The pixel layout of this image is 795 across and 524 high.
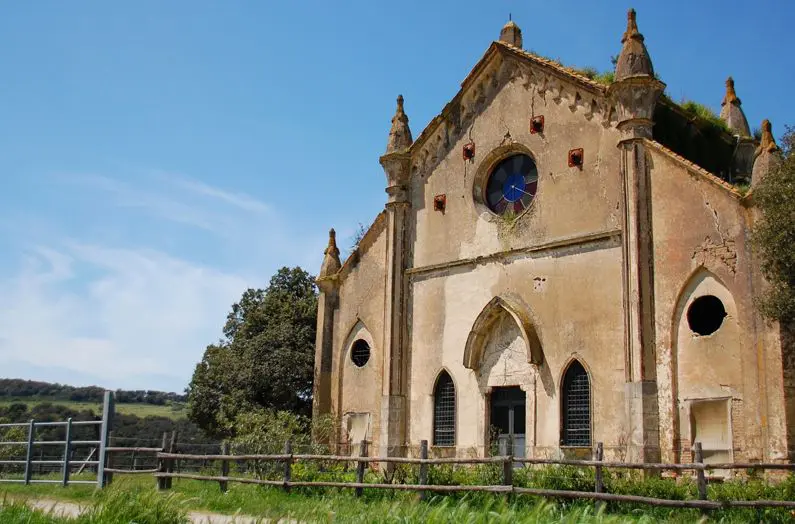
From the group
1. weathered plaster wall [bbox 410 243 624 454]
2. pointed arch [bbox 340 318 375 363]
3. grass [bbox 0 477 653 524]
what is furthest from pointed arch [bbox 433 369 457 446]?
grass [bbox 0 477 653 524]

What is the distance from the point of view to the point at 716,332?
17.7 m

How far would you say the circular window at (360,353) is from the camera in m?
25.7

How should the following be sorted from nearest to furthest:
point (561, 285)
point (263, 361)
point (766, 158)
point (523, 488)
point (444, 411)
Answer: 1. point (523, 488)
2. point (766, 158)
3. point (561, 285)
4. point (444, 411)
5. point (263, 361)

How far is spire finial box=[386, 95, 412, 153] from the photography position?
1017 inches

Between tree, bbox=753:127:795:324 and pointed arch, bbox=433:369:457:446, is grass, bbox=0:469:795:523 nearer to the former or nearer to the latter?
tree, bbox=753:127:795:324

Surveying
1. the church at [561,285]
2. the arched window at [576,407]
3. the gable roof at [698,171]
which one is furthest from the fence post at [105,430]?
the gable roof at [698,171]

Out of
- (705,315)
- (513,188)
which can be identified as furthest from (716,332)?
(513,188)

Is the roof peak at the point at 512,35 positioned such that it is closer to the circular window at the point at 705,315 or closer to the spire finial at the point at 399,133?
the spire finial at the point at 399,133

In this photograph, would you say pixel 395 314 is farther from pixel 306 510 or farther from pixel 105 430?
pixel 306 510

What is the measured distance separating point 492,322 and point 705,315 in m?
5.95

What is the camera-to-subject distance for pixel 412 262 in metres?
24.8

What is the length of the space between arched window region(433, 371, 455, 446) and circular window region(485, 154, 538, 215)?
5072 millimetres

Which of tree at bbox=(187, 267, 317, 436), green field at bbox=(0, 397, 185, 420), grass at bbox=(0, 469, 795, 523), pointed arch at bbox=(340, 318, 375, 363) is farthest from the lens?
green field at bbox=(0, 397, 185, 420)

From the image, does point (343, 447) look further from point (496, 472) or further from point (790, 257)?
point (790, 257)
